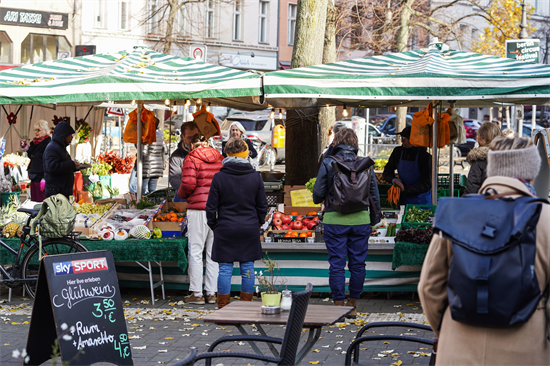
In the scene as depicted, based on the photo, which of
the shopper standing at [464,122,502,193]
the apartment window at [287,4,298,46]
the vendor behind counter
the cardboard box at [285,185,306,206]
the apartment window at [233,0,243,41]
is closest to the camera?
the shopper standing at [464,122,502,193]

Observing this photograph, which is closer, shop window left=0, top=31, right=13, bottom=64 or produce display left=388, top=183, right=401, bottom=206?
produce display left=388, top=183, right=401, bottom=206

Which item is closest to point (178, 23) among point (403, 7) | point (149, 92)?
point (403, 7)

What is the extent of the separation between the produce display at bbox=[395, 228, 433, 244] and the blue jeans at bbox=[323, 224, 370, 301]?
0.95 metres

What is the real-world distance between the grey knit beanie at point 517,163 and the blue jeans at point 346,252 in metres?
3.89

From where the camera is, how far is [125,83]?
7.96 m

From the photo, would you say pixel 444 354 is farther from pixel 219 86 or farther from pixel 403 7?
pixel 403 7

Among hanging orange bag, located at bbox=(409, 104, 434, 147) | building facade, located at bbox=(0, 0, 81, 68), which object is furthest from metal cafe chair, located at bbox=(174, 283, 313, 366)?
building facade, located at bbox=(0, 0, 81, 68)

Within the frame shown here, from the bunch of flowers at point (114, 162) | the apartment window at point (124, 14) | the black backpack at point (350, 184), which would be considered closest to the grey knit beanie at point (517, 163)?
the black backpack at point (350, 184)

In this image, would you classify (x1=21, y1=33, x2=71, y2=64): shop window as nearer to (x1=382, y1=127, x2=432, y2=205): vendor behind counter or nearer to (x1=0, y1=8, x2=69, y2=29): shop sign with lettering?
(x1=0, y1=8, x2=69, y2=29): shop sign with lettering

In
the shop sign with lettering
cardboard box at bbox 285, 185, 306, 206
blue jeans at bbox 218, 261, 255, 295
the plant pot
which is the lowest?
blue jeans at bbox 218, 261, 255, 295

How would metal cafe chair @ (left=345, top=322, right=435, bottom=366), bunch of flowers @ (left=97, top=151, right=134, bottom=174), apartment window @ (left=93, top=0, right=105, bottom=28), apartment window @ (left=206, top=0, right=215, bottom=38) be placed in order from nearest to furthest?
metal cafe chair @ (left=345, top=322, right=435, bottom=366) < bunch of flowers @ (left=97, top=151, right=134, bottom=174) < apartment window @ (left=93, top=0, right=105, bottom=28) < apartment window @ (left=206, top=0, right=215, bottom=38)

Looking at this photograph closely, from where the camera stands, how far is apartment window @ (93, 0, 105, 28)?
101 ft

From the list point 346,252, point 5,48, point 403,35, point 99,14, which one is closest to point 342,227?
point 346,252

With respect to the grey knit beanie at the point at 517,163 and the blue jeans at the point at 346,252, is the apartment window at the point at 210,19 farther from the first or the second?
the grey knit beanie at the point at 517,163
